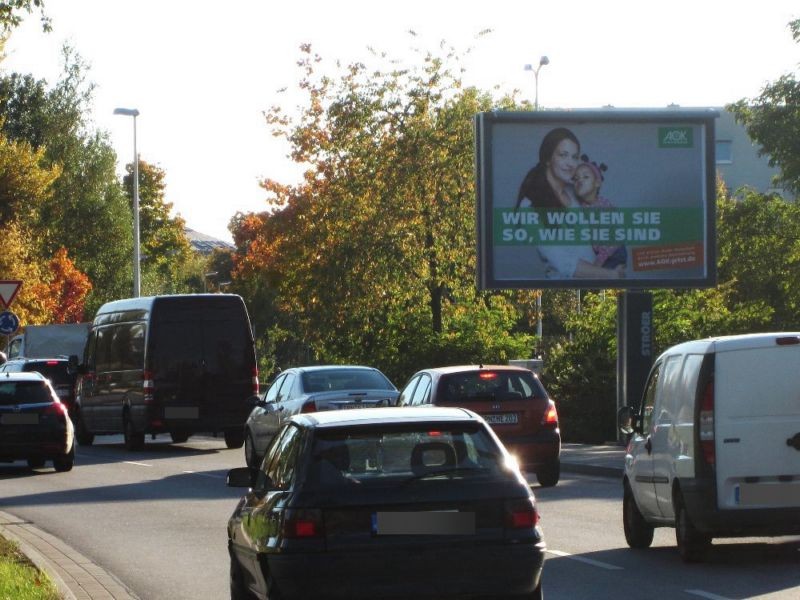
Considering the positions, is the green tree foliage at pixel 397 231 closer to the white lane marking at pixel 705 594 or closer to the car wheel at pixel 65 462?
the car wheel at pixel 65 462

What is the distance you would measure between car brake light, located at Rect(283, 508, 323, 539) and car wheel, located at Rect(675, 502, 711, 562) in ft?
16.2

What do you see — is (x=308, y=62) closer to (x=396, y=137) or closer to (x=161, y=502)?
(x=396, y=137)

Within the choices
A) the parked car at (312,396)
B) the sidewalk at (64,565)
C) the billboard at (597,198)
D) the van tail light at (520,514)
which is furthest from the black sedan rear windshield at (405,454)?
the billboard at (597,198)

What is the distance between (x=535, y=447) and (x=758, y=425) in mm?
8423

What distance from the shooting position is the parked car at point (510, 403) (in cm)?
2034

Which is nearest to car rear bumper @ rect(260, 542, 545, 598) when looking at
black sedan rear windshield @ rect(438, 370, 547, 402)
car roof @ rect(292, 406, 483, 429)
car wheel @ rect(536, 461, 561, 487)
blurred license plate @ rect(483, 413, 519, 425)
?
car roof @ rect(292, 406, 483, 429)

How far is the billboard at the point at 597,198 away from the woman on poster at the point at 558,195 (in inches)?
0.7

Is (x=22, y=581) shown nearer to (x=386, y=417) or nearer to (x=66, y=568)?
(x=66, y=568)

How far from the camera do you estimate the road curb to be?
11.2 metres

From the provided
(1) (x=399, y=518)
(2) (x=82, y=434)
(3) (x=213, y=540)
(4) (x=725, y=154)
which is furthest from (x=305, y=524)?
(4) (x=725, y=154)

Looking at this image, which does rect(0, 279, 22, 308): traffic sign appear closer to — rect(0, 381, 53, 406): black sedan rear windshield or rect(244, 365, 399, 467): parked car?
rect(0, 381, 53, 406): black sedan rear windshield

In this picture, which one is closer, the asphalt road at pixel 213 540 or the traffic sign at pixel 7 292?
the asphalt road at pixel 213 540

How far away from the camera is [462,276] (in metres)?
41.1

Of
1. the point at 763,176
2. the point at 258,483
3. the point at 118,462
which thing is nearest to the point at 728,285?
the point at 118,462
